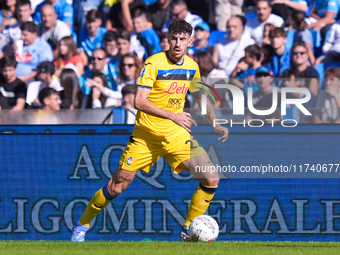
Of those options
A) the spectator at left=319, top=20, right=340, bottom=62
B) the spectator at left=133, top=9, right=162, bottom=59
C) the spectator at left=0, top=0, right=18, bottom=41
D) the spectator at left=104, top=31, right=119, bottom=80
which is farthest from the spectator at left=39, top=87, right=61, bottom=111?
the spectator at left=319, top=20, right=340, bottom=62

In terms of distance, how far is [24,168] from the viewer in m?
7.85

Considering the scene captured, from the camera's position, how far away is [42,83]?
10625mm

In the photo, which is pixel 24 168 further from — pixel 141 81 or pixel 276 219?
pixel 276 219

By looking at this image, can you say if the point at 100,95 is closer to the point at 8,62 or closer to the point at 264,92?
the point at 8,62

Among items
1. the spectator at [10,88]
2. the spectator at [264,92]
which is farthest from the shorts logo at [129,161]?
the spectator at [10,88]

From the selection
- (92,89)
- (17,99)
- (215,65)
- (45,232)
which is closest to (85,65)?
(92,89)

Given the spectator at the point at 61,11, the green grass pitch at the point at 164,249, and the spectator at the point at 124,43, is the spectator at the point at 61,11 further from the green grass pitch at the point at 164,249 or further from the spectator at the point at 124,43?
the green grass pitch at the point at 164,249

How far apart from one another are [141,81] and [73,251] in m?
1.79

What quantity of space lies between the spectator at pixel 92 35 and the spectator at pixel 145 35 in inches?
24.3

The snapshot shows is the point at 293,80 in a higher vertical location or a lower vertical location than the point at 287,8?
lower

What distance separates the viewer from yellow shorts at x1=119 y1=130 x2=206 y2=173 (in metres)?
6.55

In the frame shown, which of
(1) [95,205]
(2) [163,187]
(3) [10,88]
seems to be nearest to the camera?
(1) [95,205]

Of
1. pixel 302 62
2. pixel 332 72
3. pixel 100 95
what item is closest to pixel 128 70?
pixel 100 95

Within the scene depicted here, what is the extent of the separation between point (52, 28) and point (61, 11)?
390 millimetres
